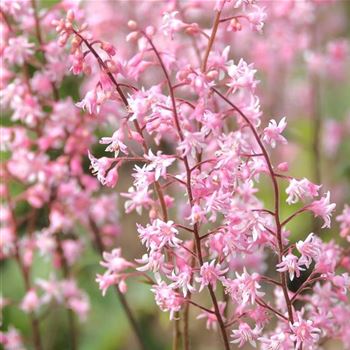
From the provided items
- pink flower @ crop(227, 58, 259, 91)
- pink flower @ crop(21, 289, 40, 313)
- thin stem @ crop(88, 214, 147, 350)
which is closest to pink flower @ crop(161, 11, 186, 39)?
pink flower @ crop(227, 58, 259, 91)

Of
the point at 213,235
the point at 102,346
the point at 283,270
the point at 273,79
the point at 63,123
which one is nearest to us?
the point at 283,270

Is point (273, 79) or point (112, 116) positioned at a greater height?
point (112, 116)

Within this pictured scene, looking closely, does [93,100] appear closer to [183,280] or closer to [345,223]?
[183,280]

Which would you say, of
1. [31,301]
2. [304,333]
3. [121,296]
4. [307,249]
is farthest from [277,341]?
[31,301]

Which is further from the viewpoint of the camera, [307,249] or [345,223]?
[345,223]

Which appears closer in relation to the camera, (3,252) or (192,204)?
(192,204)

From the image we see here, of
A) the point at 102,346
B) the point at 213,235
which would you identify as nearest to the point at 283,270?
the point at 213,235

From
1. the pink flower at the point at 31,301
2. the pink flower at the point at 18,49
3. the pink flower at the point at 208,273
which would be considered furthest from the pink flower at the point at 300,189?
the pink flower at the point at 31,301

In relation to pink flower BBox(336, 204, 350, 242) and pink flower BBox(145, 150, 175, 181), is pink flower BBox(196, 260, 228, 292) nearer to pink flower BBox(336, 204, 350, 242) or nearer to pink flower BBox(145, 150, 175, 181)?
pink flower BBox(145, 150, 175, 181)

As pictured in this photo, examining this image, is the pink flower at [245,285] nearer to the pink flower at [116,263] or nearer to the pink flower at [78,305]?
the pink flower at [116,263]

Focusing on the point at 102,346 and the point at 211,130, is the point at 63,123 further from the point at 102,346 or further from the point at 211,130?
the point at 102,346

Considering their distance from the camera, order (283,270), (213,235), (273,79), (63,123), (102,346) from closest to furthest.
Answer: (283,270), (213,235), (63,123), (102,346), (273,79)
